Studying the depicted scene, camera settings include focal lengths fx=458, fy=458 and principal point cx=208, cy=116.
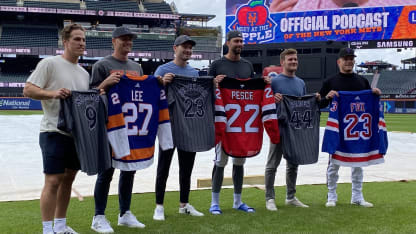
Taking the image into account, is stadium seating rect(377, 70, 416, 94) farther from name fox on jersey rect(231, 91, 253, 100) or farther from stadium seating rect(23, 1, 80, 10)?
name fox on jersey rect(231, 91, 253, 100)

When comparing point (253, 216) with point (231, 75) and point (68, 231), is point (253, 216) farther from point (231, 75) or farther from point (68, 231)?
point (68, 231)

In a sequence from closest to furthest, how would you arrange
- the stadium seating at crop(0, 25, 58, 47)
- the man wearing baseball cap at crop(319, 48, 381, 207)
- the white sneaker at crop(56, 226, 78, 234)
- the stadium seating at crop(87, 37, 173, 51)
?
the white sneaker at crop(56, 226, 78, 234) → the man wearing baseball cap at crop(319, 48, 381, 207) → the stadium seating at crop(0, 25, 58, 47) → the stadium seating at crop(87, 37, 173, 51)

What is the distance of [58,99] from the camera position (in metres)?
4.12

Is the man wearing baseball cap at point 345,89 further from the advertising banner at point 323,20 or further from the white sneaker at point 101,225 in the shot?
the advertising banner at point 323,20

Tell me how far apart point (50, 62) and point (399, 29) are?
132 feet

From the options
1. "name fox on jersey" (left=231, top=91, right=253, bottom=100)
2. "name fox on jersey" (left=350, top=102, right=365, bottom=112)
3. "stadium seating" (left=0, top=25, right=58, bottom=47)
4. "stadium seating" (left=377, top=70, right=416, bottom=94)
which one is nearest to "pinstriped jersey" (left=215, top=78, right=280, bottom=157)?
"name fox on jersey" (left=231, top=91, right=253, bottom=100)

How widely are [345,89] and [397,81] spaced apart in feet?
156

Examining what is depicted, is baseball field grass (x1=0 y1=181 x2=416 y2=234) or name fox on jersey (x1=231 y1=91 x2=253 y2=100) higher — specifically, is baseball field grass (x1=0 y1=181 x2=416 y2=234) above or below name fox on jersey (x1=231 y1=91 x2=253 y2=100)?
below

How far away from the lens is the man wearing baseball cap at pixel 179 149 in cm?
512

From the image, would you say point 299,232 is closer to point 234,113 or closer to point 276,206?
point 276,206

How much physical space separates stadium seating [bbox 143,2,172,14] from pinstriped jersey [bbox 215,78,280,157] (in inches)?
1995

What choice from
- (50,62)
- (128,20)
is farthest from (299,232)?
(128,20)

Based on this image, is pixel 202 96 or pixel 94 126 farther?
pixel 202 96

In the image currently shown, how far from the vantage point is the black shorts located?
4.08 meters
